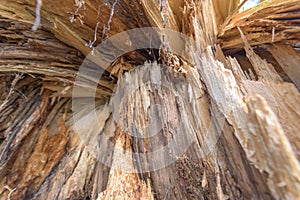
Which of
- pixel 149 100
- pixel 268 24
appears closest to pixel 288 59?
pixel 268 24

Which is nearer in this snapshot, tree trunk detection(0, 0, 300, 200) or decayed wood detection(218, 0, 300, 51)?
tree trunk detection(0, 0, 300, 200)

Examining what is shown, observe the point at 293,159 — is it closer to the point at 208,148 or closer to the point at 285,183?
the point at 285,183

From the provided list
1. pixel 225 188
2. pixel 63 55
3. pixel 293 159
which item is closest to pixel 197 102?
pixel 225 188

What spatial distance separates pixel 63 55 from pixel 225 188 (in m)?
1.15

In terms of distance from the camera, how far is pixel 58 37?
46.1 inches

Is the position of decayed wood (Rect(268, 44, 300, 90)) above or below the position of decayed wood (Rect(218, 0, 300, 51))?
below

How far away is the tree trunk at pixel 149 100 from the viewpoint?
617 mm

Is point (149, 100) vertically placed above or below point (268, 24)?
below

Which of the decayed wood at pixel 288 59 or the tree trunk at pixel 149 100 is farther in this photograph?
the decayed wood at pixel 288 59

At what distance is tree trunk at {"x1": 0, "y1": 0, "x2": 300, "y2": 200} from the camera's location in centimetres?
62

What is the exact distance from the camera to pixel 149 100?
99 centimetres

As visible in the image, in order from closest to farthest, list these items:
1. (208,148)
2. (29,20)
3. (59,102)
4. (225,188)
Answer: (225,188) < (208,148) < (29,20) < (59,102)

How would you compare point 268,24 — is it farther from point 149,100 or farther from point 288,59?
point 149,100

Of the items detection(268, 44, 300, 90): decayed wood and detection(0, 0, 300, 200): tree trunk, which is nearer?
detection(0, 0, 300, 200): tree trunk
